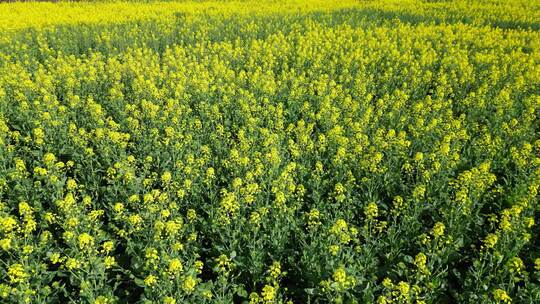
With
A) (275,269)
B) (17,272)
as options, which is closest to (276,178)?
(275,269)

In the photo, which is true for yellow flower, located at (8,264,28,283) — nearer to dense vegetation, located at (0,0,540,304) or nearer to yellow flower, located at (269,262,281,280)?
dense vegetation, located at (0,0,540,304)

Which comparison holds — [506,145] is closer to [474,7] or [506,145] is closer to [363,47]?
[363,47]

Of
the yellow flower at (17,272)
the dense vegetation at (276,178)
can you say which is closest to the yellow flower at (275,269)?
the dense vegetation at (276,178)

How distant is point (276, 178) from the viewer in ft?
18.9

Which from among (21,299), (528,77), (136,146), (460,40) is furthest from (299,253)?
(460,40)

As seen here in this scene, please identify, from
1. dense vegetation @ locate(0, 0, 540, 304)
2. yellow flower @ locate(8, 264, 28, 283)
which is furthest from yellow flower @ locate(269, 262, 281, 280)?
yellow flower @ locate(8, 264, 28, 283)

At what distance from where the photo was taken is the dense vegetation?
394 cm

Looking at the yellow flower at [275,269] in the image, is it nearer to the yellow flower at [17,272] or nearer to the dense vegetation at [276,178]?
the dense vegetation at [276,178]

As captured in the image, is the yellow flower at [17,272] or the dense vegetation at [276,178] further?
the dense vegetation at [276,178]

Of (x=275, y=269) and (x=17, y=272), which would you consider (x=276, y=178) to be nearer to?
(x=275, y=269)

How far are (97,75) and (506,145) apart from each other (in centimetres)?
1011

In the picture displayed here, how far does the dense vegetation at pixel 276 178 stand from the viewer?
3943 mm

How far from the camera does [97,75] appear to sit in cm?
1080

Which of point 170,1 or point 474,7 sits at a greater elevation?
point 170,1
